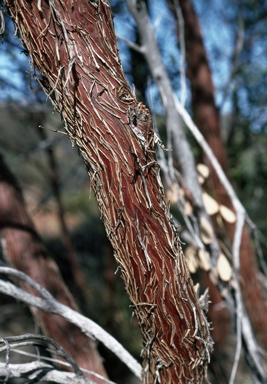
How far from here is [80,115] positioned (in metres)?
1.65

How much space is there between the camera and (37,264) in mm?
3500

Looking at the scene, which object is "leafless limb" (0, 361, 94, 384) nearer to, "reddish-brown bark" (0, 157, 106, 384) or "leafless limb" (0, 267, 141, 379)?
"leafless limb" (0, 267, 141, 379)

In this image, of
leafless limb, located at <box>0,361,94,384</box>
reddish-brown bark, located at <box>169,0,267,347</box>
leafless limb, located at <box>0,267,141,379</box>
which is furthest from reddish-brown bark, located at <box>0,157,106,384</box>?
reddish-brown bark, located at <box>169,0,267,347</box>

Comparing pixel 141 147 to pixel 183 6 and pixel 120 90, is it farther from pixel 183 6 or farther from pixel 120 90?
pixel 183 6

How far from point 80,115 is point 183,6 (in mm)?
4647

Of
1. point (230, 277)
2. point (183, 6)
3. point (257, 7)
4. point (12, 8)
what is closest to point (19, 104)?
point (183, 6)

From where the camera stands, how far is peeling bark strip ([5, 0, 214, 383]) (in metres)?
1.62

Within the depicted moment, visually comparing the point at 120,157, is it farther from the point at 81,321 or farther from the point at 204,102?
the point at 204,102

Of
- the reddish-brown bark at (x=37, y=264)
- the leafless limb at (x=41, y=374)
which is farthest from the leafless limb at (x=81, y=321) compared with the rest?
the reddish-brown bark at (x=37, y=264)

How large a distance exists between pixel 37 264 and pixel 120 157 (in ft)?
6.60

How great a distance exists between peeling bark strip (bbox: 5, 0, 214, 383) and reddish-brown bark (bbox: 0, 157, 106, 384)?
65.4 inches

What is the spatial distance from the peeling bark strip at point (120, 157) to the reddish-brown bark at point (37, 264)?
1.66 meters

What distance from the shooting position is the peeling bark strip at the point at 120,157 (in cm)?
162

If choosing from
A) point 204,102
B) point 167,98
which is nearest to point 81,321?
point 167,98
